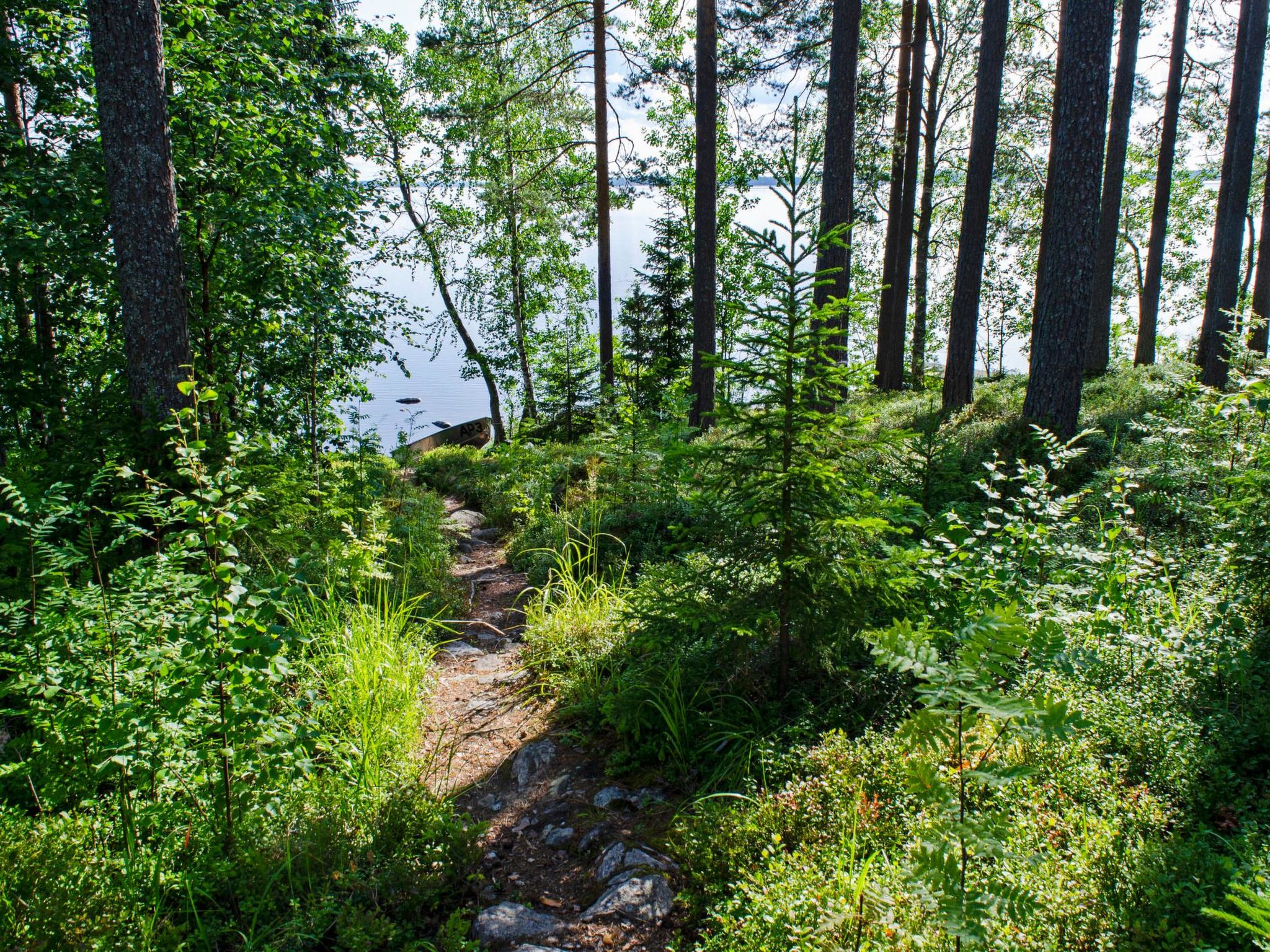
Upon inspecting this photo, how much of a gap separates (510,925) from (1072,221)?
26.9ft

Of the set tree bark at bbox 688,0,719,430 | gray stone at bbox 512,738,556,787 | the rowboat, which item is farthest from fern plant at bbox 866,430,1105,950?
the rowboat

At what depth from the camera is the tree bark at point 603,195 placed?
45.4ft

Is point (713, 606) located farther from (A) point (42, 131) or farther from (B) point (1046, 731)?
(A) point (42, 131)

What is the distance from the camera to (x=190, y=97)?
5.48 metres

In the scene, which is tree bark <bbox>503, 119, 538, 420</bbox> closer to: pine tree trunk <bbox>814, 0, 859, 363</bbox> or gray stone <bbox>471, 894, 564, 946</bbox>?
pine tree trunk <bbox>814, 0, 859, 363</bbox>

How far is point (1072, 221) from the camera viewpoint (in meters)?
7.04

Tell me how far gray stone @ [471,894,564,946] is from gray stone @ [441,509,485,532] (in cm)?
557

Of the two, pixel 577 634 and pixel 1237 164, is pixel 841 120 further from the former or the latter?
pixel 1237 164

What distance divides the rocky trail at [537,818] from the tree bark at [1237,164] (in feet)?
46.9

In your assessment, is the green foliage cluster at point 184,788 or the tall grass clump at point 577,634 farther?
the tall grass clump at point 577,634

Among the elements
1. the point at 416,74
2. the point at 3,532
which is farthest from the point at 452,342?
the point at 3,532

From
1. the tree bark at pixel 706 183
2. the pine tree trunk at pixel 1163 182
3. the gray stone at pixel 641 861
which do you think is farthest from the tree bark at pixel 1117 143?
the gray stone at pixel 641 861

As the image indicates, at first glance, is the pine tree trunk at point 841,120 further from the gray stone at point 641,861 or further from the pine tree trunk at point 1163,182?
the pine tree trunk at point 1163,182

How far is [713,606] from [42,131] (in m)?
7.13
